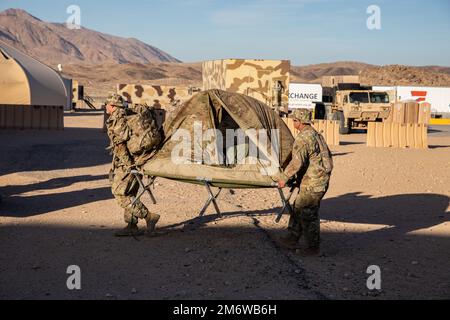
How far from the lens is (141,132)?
7.69 metres

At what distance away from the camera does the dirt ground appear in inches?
228

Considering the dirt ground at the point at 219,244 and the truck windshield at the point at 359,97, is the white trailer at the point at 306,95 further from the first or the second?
the dirt ground at the point at 219,244

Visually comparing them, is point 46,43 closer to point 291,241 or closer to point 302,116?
point 302,116

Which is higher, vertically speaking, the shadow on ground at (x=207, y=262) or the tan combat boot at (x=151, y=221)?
the tan combat boot at (x=151, y=221)

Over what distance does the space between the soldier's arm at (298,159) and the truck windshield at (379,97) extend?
20.7 metres

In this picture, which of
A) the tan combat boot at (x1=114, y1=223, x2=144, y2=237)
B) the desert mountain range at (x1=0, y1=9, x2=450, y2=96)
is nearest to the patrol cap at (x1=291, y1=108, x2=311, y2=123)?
the tan combat boot at (x1=114, y1=223, x2=144, y2=237)

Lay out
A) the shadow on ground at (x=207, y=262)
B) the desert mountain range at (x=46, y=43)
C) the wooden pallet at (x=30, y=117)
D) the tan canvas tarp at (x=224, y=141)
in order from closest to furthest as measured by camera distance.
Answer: the shadow on ground at (x=207, y=262) → the tan canvas tarp at (x=224, y=141) → the wooden pallet at (x=30, y=117) → the desert mountain range at (x=46, y=43)

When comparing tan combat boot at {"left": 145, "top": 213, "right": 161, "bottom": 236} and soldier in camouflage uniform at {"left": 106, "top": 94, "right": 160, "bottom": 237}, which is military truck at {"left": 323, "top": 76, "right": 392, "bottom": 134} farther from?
soldier in camouflage uniform at {"left": 106, "top": 94, "right": 160, "bottom": 237}

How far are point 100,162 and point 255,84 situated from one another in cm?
584

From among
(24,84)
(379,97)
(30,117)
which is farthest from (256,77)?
(24,84)

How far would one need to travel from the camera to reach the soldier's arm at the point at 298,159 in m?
6.93

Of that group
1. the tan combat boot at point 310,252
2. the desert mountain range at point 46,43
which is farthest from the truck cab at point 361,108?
the desert mountain range at point 46,43

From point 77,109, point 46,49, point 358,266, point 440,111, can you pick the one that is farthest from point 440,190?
point 46,49
